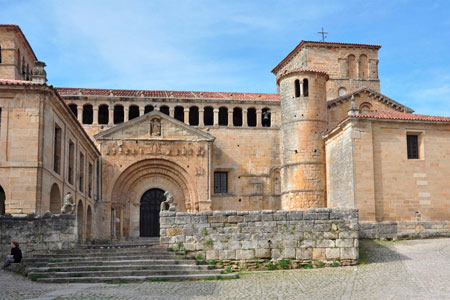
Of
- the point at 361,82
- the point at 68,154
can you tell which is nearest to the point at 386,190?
the point at 68,154

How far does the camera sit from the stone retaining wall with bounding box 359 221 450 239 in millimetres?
21734

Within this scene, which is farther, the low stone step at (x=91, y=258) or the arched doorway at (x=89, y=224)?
the arched doorway at (x=89, y=224)

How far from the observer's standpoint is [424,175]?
25.0 meters

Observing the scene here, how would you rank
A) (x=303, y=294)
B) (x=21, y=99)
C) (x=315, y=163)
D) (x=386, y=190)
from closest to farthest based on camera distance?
(x=303, y=294) < (x=21, y=99) < (x=386, y=190) < (x=315, y=163)

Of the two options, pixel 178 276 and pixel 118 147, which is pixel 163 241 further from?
pixel 118 147

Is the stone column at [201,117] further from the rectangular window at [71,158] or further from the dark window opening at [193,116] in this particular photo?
the rectangular window at [71,158]

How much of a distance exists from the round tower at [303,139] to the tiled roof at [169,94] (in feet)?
10.5

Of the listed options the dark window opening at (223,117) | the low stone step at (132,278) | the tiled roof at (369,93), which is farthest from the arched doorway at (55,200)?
the tiled roof at (369,93)

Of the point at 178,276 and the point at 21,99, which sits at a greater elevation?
the point at 21,99

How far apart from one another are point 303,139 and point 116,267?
19.6m

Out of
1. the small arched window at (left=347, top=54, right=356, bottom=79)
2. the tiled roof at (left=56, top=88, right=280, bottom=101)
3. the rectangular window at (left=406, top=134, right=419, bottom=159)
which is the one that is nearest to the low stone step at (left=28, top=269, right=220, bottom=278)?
the rectangular window at (left=406, top=134, right=419, bottom=159)

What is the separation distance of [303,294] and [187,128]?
21.8 m

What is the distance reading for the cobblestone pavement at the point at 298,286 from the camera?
12.3 metres

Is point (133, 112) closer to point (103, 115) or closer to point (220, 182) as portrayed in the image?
point (103, 115)
